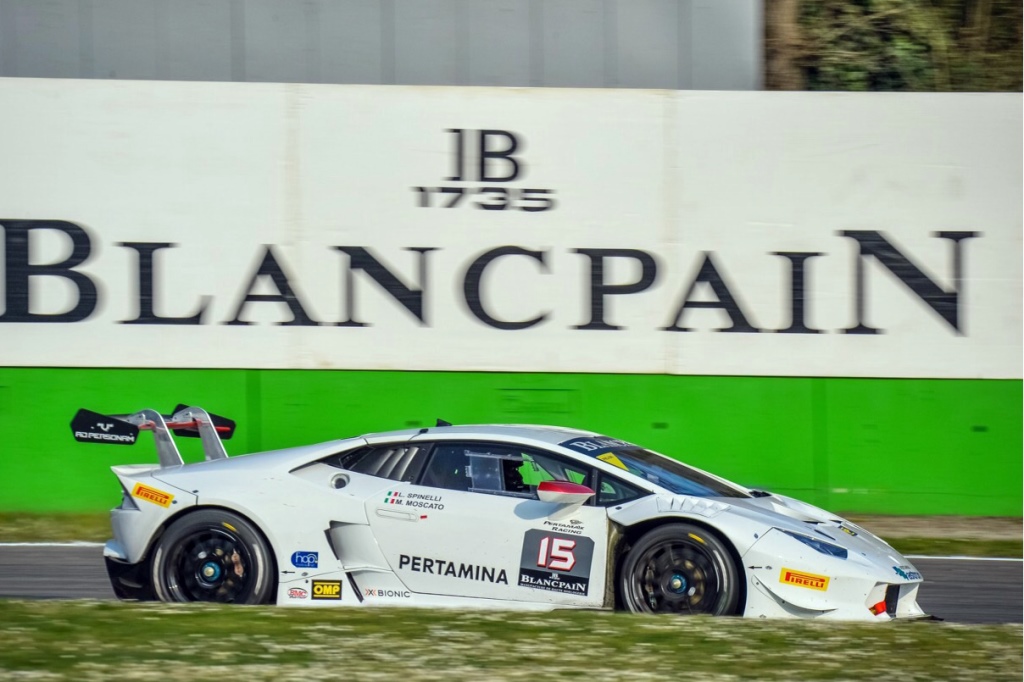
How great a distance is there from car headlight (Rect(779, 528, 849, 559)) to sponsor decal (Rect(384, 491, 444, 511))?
196cm

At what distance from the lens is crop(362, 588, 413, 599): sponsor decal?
6.50 metres

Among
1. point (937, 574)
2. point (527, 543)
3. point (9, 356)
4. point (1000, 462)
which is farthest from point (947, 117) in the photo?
point (9, 356)

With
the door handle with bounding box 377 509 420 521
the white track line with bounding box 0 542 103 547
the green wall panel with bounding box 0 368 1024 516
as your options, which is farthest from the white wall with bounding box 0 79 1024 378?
the door handle with bounding box 377 509 420 521

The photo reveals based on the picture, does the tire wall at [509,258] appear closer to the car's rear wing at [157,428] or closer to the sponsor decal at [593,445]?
the car's rear wing at [157,428]

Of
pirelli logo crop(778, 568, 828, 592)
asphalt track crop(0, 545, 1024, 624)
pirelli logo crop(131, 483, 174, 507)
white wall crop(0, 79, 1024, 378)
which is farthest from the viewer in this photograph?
white wall crop(0, 79, 1024, 378)

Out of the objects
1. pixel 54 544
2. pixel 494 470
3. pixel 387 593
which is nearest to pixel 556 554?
pixel 494 470

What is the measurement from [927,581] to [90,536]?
7733 mm

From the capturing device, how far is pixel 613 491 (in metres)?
6.60

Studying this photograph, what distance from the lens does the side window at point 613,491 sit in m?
6.54

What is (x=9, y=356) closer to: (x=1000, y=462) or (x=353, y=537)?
(x=353, y=537)

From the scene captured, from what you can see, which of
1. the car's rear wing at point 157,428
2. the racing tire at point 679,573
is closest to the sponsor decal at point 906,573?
the racing tire at point 679,573

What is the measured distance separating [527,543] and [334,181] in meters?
7.68

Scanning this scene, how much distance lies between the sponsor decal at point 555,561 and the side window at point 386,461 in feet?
2.69

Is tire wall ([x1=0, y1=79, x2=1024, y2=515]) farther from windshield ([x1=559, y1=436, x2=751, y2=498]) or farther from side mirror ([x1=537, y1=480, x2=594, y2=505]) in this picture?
side mirror ([x1=537, y1=480, x2=594, y2=505])
